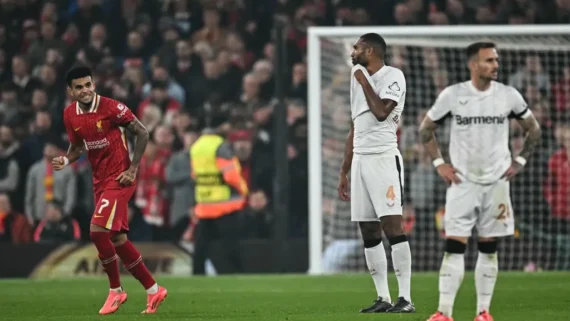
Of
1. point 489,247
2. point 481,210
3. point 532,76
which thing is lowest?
point 489,247

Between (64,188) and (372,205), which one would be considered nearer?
(372,205)

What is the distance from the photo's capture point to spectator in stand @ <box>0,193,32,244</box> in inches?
631

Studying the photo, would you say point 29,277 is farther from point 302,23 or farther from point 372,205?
point 372,205

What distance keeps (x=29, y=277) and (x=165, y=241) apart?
1.80 meters

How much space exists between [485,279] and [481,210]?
16.9 inches

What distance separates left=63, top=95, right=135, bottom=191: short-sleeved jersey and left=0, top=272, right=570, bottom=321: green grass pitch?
1119 mm

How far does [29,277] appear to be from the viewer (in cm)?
1547

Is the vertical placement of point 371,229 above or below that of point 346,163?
below

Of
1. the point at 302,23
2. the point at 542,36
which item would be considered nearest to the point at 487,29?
the point at 542,36

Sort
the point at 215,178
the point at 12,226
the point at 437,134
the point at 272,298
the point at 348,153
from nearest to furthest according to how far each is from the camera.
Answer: the point at 348,153 → the point at 272,298 → the point at 215,178 → the point at 437,134 → the point at 12,226

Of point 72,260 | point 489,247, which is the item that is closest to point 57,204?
point 72,260

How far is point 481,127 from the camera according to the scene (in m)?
7.59

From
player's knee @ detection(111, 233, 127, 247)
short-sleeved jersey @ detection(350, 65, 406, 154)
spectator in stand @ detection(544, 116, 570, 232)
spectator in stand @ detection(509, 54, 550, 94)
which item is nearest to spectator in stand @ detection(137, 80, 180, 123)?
spectator in stand @ detection(509, 54, 550, 94)

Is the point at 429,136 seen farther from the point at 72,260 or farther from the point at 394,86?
the point at 72,260
